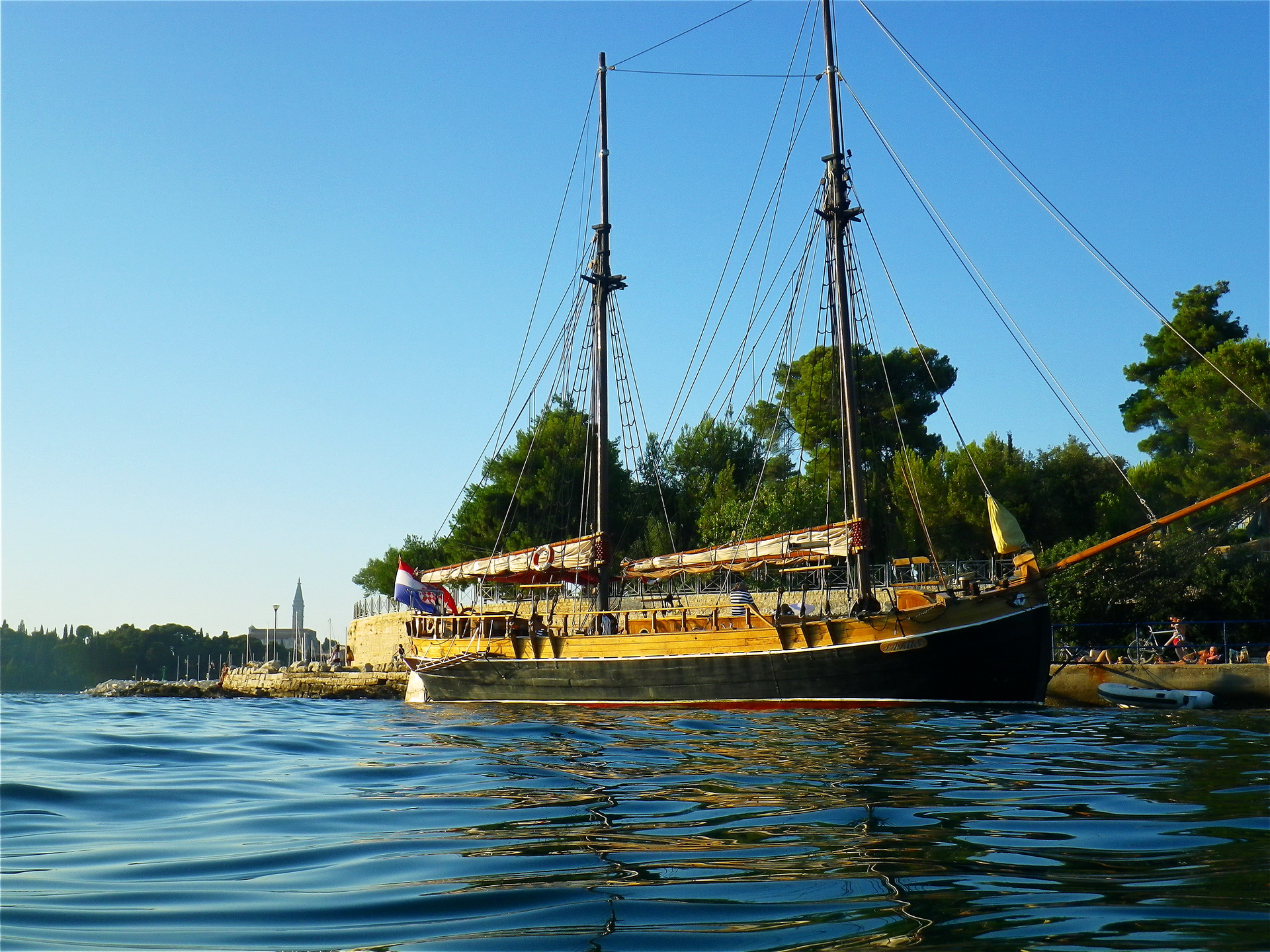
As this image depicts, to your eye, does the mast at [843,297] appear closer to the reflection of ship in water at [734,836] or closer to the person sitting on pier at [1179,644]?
the person sitting on pier at [1179,644]

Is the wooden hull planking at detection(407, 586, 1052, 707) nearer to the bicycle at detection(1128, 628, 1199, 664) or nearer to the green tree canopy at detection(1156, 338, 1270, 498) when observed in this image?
the bicycle at detection(1128, 628, 1199, 664)

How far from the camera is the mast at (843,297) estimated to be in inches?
914

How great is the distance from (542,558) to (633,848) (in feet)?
79.4

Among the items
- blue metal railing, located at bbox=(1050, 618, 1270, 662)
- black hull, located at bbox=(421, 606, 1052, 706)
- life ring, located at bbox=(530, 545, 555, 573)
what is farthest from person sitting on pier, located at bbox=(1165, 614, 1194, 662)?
life ring, located at bbox=(530, 545, 555, 573)

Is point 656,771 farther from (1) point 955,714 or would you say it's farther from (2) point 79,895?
(1) point 955,714

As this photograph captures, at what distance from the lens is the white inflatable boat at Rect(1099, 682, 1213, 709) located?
67.6ft

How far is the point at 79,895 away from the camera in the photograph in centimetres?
450

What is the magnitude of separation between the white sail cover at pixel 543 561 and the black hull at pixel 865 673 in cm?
547

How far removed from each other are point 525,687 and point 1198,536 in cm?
1681

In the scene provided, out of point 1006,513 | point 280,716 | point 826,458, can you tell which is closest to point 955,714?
point 1006,513

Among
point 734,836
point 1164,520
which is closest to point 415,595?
point 1164,520

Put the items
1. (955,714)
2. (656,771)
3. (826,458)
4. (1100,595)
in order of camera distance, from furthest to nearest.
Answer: (826,458), (1100,595), (955,714), (656,771)

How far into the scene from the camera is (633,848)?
538 centimetres

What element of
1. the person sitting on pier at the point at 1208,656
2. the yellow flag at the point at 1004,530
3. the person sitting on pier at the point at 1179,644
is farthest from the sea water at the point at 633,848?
the person sitting on pier at the point at 1179,644
